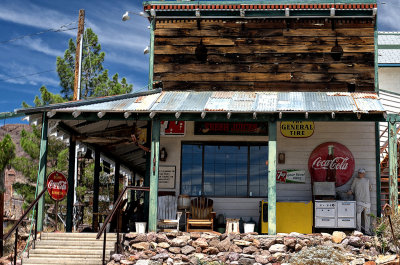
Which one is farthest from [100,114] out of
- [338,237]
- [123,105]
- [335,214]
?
[335,214]

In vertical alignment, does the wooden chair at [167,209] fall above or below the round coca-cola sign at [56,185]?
below

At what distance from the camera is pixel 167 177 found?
1512 cm

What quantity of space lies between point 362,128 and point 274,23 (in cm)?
375

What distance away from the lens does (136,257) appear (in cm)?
1176

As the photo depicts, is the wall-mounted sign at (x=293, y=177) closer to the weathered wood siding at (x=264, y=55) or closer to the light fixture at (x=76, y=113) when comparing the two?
the weathered wood siding at (x=264, y=55)

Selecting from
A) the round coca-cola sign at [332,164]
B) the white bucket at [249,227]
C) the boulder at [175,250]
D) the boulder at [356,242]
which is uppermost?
the round coca-cola sign at [332,164]

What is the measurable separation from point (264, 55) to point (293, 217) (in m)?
4.54

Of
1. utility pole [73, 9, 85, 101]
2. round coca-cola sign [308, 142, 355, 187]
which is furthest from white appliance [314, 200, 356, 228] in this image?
utility pole [73, 9, 85, 101]

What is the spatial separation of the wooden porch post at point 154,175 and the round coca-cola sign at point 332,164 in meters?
4.32

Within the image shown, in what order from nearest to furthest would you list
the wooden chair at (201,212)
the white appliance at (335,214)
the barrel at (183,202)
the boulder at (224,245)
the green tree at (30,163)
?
1. the boulder at (224,245)
2. the white appliance at (335,214)
3. the wooden chair at (201,212)
4. the barrel at (183,202)
5. the green tree at (30,163)

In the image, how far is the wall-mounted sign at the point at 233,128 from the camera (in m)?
15.2

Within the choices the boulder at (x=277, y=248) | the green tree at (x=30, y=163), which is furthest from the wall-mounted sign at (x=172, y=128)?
the green tree at (x=30, y=163)

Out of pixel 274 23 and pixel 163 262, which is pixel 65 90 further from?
pixel 163 262

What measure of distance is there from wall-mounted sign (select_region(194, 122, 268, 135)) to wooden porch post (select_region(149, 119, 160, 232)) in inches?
88.6
